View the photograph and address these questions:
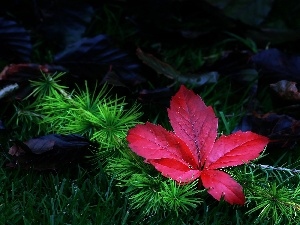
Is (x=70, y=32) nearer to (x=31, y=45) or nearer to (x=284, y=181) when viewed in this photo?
(x=31, y=45)

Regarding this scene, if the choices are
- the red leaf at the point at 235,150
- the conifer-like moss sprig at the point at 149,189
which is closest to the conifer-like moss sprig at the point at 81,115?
the conifer-like moss sprig at the point at 149,189

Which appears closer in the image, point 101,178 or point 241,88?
point 101,178

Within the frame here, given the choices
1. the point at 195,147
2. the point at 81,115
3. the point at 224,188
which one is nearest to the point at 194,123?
the point at 195,147

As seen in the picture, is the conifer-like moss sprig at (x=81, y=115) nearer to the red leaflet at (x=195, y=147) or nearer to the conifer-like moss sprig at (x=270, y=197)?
the red leaflet at (x=195, y=147)

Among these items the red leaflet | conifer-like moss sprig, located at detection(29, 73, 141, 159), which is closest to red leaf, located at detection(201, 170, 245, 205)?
the red leaflet

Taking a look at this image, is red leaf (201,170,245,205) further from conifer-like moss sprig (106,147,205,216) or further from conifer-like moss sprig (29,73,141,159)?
conifer-like moss sprig (29,73,141,159)

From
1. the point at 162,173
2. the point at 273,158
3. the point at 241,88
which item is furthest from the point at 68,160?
the point at 241,88

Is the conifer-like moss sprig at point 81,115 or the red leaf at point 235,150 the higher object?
the red leaf at point 235,150

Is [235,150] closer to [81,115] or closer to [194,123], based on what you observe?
[194,123]
